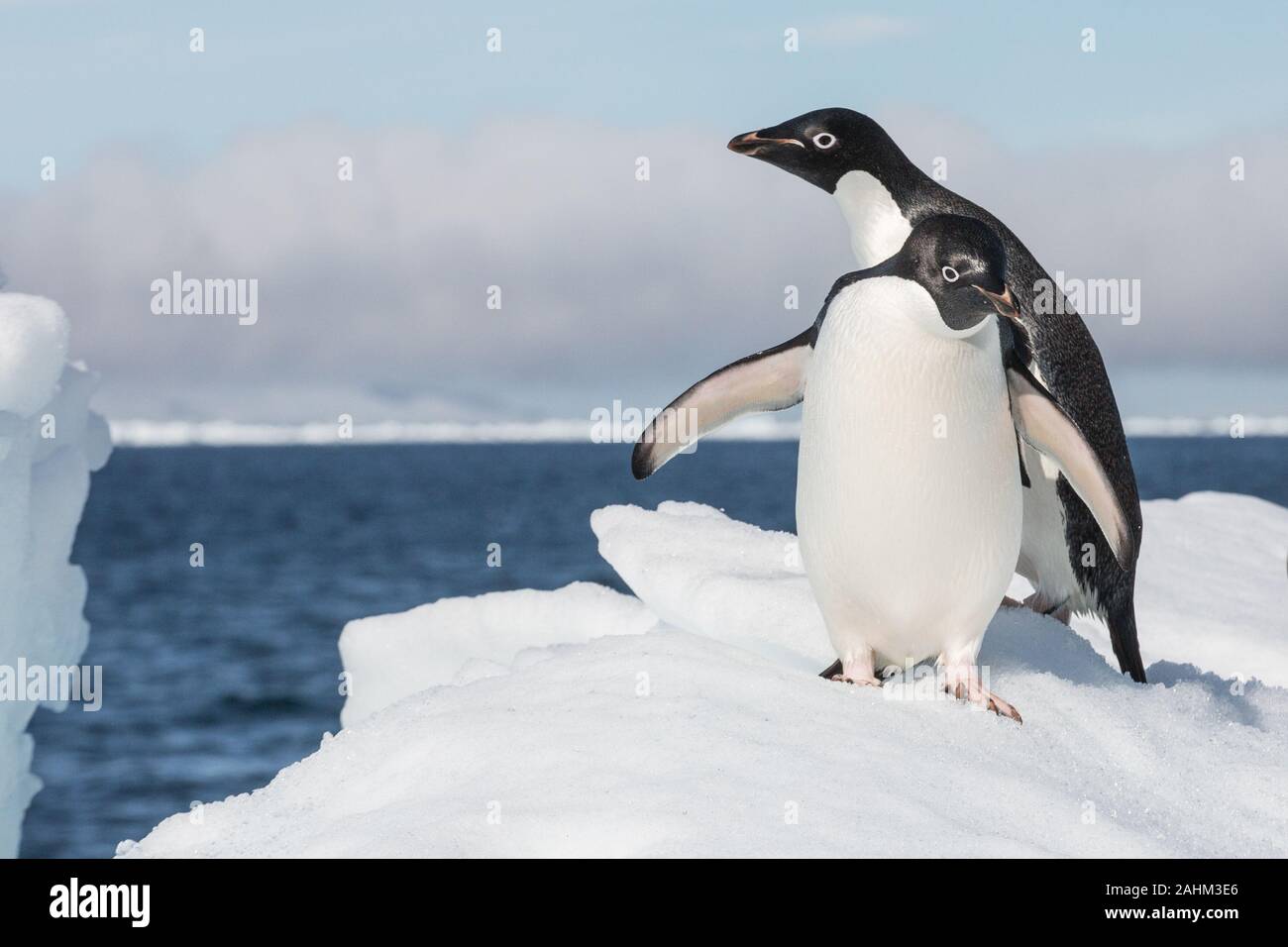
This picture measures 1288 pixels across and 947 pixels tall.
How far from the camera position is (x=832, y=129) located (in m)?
3.70

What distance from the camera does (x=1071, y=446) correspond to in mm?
3229

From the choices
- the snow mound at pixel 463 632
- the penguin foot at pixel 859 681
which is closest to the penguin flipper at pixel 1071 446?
the penguin foot at pixel 859 681

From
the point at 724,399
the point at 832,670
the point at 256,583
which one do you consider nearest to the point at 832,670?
the point at 832,670

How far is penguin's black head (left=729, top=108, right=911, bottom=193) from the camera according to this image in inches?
145

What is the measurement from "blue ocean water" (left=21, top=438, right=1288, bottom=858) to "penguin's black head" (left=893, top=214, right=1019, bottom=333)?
974cm

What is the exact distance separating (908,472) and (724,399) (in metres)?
0.59

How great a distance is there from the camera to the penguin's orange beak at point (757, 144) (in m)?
3.69

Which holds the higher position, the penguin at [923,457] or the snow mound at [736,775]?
the penguin at [923,457]

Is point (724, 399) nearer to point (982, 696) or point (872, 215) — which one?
point (872, 215)

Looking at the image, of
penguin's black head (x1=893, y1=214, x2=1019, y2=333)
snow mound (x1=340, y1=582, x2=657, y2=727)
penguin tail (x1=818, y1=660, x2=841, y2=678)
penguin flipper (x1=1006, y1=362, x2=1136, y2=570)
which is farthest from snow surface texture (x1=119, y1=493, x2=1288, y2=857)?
snow mound (x1=340, y1=582, x2=657, y2=727)

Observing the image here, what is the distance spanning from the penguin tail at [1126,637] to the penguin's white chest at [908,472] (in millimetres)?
933

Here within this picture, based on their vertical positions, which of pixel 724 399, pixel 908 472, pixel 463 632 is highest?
pixel 724 399

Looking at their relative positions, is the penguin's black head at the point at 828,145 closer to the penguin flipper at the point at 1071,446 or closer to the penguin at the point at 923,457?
the penguin at the point at 923,457
